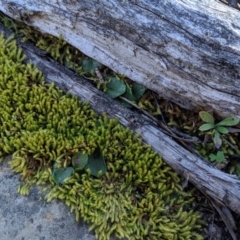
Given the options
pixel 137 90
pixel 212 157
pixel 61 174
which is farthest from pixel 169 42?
pixel 61 174

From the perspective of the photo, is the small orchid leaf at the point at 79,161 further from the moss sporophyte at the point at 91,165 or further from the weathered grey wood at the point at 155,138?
the weathered grey wood at the point at 155,138

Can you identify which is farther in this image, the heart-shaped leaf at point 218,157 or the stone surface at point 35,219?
the heart-shaped leaf at point 218,157

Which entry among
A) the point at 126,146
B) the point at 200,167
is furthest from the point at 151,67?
the point at 200,167

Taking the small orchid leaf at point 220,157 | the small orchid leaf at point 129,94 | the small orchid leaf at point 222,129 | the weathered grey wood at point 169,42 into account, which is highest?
the weathered grey wood at point 169,42

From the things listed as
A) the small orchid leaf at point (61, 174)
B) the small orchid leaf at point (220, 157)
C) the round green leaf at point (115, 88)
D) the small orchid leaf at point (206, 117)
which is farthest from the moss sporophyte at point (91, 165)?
the small orchid leaf at point (206, 117)

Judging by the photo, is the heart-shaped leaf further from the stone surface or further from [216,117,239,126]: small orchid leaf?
the stone surface

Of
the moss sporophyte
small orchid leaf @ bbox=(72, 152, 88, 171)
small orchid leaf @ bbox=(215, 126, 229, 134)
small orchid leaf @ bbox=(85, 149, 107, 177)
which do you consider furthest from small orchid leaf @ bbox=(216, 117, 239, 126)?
small orchid leaf @ bbox=(72, 152, 88, 171)

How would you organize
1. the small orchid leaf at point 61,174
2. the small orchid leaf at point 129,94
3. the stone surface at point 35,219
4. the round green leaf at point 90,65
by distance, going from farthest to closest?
1. the round green leaf at point 90,65
2. the small orchid leaf at point 129,94
3. the small orchid leaf at point 61,174
4. the stone surface at point 35,219
